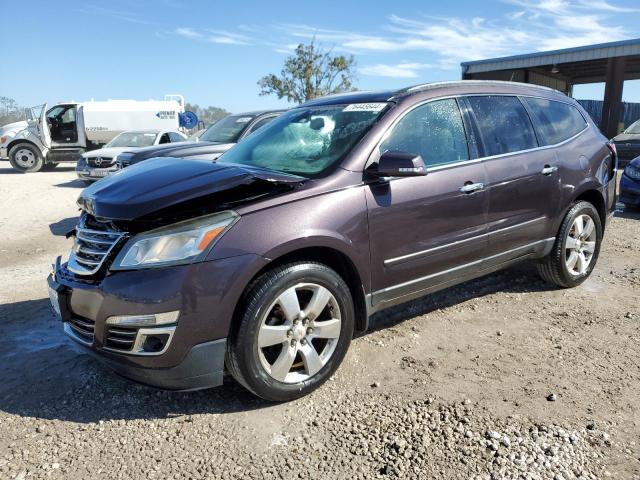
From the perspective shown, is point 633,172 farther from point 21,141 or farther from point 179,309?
point 21,141

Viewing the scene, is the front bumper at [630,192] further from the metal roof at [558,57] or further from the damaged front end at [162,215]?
the metal roof at [558,57]

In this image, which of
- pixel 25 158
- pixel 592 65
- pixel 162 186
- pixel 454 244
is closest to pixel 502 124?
pixel 454 244

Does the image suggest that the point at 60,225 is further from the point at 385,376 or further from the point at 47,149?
the point at 47,149

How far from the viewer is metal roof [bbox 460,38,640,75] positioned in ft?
63.5

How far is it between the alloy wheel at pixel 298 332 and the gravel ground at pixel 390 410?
A: 0.21 meters

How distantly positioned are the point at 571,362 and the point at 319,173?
201 cm

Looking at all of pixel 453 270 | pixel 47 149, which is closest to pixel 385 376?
pixel 453 270

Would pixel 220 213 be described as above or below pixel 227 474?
above

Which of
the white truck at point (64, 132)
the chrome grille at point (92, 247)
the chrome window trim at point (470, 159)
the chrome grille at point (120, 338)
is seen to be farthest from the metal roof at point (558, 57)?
the chrome grille at point (120, 338)

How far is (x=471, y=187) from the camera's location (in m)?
3.49

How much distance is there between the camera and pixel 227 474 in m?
2.28

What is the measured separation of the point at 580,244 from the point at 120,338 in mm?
3914

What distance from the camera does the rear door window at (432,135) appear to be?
328 centimetres

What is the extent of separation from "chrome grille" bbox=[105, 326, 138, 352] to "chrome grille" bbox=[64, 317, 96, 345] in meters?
0.13
